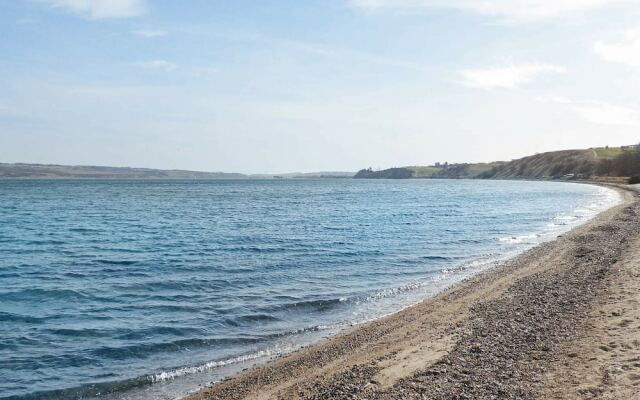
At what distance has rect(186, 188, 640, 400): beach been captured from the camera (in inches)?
402

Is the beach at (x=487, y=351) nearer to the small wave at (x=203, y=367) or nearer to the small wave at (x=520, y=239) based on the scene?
the small wave at (x=203, y=367)

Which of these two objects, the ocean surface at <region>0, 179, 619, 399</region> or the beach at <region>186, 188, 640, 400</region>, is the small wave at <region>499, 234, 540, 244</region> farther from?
the beach at <region>186, 188, 640, 400</region>

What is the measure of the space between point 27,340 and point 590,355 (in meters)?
15.3

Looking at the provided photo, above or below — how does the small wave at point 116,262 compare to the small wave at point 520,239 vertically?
below

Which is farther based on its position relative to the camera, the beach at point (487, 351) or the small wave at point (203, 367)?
the small wave at point (203, 367)

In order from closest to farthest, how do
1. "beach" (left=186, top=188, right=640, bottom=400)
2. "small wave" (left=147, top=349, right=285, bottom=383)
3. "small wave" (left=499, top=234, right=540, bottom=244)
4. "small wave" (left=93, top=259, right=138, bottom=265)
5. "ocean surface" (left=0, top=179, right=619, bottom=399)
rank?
1. "beach" (left=186, top=188, right=640, bottom=400)
2. "small wave" (left=147, top=349, right=285, bottom=383)
3. "ocean surface" (left=0, top=179, right=619, bottom=399)
4. "small wave" (left=93, top=259, right=138, bottom=265)
5. "small wave" (left=499, top=234, right=540, bottom=244)

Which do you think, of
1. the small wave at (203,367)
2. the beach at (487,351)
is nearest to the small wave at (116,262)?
the small wave at (203,367)

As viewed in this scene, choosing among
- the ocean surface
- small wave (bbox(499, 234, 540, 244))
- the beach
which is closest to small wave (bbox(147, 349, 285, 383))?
the ocean surface

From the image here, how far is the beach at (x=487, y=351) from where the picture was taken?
10.2m

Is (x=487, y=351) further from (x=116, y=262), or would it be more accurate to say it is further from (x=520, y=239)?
(x=520, y=239)

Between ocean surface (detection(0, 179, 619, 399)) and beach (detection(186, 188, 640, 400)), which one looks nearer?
beach (detection(186, 188, 640, 400))

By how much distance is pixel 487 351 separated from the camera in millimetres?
12203

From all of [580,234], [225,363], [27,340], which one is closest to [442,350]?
[225,363]

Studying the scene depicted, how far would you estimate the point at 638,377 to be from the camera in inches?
391
